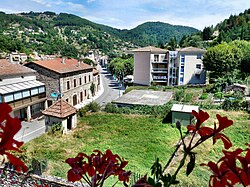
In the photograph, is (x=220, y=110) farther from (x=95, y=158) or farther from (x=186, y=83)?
(x=95, y=158)

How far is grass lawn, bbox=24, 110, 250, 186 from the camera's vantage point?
1102 cm

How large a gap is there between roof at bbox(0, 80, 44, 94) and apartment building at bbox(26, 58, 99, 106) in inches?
43.0

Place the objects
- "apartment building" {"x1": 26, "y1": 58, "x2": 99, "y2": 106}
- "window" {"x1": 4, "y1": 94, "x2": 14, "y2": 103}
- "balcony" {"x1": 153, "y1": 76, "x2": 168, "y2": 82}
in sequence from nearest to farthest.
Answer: "window" {"x1": 4, "y1": 94, "x2": 14, "y2": 103} < "apartment building" {"x1": 26, "y1": 58, "x2": 99, "y2": 106} < "balcony" {"x1": 153, "y1": 76, "x2": 168, "y2": 82}

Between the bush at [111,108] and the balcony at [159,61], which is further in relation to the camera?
the balcony at [159,61]

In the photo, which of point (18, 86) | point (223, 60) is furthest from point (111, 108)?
point (223, 60)

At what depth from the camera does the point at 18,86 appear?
753 inches

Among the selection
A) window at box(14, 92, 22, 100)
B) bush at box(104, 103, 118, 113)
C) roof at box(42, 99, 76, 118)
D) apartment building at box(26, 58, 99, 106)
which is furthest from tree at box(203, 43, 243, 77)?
window at box(14, 92, 22, 100)

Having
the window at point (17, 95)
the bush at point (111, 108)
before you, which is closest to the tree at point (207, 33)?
the bush at point (111, 108)

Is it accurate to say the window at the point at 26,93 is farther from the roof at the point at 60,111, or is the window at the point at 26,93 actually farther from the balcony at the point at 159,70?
the balcony at the point at 159,70

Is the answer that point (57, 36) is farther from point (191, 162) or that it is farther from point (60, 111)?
point (191, 162)

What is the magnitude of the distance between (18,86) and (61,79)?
461cm

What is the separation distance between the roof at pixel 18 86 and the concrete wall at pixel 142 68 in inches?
779

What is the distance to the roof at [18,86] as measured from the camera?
17589 mm

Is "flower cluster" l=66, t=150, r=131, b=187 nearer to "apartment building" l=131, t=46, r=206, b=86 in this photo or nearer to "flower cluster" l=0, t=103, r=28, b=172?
"flower cluster" l=0, t=103, r=28, b=172
